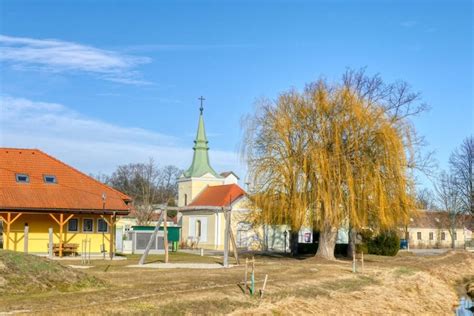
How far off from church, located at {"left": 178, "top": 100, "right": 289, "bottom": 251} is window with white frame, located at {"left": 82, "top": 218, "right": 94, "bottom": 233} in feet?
27.9

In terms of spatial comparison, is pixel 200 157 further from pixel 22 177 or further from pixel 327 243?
pixel 327 243

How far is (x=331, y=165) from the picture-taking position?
33219mm

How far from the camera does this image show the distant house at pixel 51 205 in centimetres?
3691

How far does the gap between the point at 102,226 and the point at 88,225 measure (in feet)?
2.97

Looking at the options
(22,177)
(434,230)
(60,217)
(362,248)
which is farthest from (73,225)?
(434,230)

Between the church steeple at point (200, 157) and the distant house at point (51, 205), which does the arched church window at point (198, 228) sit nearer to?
the church steeple at point (200, 157)

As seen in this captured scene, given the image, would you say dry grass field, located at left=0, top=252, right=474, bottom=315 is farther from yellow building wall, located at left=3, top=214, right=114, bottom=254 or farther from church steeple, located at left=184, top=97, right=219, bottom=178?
church steeple, located at left=184, top=97, right=219, bottom=178

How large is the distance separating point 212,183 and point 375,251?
2016cm

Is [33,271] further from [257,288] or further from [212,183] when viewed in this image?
[212,183]

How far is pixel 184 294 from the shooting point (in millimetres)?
18500

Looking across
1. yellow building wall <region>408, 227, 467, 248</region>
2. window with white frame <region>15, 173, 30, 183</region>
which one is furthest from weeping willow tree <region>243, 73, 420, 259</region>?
yellow building wall <region>408, 227, 467, 248</region>

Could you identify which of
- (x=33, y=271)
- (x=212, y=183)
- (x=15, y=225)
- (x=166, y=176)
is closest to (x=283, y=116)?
(x=15, y=225)

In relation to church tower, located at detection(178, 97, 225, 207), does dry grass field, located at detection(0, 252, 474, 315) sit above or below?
below

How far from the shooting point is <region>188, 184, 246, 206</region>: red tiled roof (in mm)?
54062
